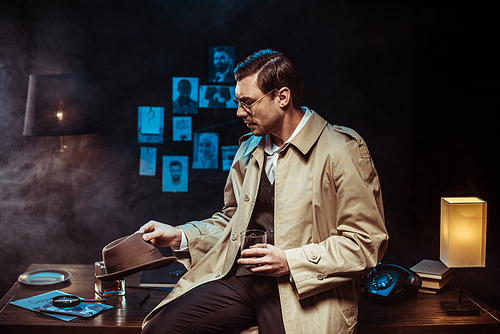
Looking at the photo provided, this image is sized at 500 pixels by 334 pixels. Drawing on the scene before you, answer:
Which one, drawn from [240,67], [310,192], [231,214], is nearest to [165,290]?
[231,214]

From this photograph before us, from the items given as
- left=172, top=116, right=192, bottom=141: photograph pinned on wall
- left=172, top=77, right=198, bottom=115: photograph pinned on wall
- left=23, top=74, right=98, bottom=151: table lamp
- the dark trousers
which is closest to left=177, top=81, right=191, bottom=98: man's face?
left=172, top=77, right=198, bottom=115: photograph pinned on wall

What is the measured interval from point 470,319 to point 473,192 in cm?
90

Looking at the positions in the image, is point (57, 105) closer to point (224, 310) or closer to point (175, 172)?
point (175, 172)

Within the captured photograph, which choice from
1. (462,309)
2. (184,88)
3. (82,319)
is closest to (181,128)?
(184,88)

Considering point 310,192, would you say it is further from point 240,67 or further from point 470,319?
point 470,319

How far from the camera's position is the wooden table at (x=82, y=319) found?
6.52ft

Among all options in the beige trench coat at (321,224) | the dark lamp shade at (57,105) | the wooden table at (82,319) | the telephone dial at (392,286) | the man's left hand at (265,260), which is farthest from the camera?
the dark lamp shade at (57,105)

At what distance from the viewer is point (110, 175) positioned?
3459 mm

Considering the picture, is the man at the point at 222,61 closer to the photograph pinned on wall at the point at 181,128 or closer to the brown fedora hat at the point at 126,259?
the photograph pinned on wall at the point at 181,128

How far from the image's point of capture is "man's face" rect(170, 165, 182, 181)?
344cm

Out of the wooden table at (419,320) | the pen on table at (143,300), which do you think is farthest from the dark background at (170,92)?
the pen on table at (143,300)

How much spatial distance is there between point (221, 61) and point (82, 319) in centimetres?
206

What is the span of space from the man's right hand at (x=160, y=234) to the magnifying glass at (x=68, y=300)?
571 mm

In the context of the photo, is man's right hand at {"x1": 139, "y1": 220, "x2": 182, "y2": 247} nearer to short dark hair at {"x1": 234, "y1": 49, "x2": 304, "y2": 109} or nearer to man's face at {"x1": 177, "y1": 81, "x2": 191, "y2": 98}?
short dark hair at {"x1": 234, "y1": 49, "x2": 304, "y2": 109}
